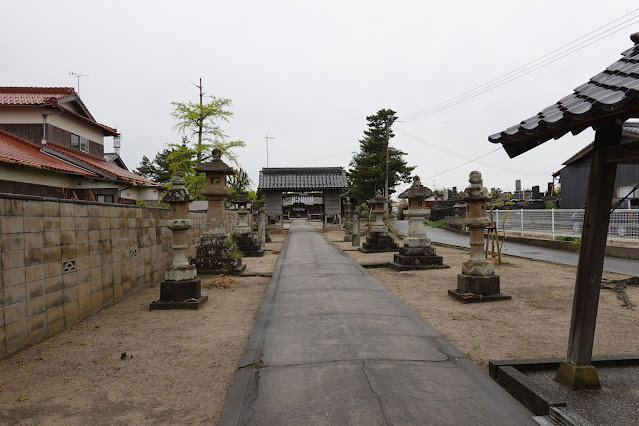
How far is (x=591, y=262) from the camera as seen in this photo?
2977mm

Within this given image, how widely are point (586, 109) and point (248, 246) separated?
45.0 feet

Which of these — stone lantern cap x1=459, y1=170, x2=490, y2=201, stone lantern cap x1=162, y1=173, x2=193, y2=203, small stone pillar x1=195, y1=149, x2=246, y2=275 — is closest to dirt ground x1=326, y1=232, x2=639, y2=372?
stone lantern cap x1=459, y1=170, x2=490, y2=201

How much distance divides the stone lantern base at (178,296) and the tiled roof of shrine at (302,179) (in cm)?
2325

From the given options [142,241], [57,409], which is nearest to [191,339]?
[57,409]

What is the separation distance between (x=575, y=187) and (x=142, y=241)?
25.0 meters

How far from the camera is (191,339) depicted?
4738 mm

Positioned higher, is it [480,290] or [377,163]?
[377,163]

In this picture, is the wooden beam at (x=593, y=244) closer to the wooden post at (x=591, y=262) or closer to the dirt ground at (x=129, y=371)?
the wooden post at (x=591, y=262)

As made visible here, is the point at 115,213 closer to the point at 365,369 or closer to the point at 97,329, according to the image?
the point at 97,329

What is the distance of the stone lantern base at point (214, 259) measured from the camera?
9969 mm

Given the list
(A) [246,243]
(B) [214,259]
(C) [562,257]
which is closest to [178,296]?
(B) [214,259]

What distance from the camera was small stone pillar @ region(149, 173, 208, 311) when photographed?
633 cm

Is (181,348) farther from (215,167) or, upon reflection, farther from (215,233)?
(215,167)

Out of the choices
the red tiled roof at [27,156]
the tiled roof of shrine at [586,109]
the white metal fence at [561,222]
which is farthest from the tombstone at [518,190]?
the tiled roof of shrine at [586,109]
